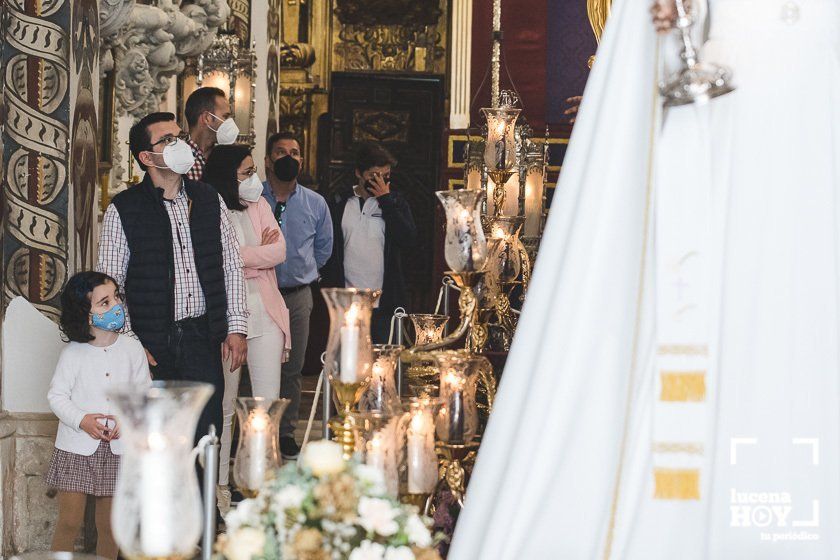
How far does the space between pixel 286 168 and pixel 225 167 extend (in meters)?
0.96

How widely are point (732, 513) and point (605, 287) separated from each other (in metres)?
0.60

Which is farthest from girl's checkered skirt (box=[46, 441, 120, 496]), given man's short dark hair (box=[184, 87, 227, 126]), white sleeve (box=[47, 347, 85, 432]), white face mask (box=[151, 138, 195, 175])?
man's short dark hair (box=[184, 87, 227, 126])

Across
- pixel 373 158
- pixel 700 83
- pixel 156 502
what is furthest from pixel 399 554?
pixel 373 158

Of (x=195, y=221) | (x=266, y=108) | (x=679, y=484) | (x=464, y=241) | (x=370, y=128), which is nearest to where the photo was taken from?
(x=679, y=484)

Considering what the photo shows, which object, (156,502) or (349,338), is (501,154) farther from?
(156,502)

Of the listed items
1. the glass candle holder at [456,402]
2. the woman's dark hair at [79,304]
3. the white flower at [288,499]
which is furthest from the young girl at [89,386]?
the white flower at [288,499]

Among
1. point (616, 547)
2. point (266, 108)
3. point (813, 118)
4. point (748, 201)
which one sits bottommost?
point (616, 547)

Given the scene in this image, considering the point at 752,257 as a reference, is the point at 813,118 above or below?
above

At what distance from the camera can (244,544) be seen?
8.21 ft

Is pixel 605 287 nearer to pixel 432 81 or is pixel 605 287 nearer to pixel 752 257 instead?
pixel 752 257

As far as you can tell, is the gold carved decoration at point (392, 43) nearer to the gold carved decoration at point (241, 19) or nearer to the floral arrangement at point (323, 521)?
the gold carved decoration at point (241, 19)

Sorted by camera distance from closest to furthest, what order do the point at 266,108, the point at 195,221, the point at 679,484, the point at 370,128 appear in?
the point at 679,484, the point at 195,221, the point at 266,108, the point at 370,128

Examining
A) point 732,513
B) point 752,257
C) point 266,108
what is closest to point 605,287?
point 752,257

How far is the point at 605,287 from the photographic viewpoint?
125 inches
